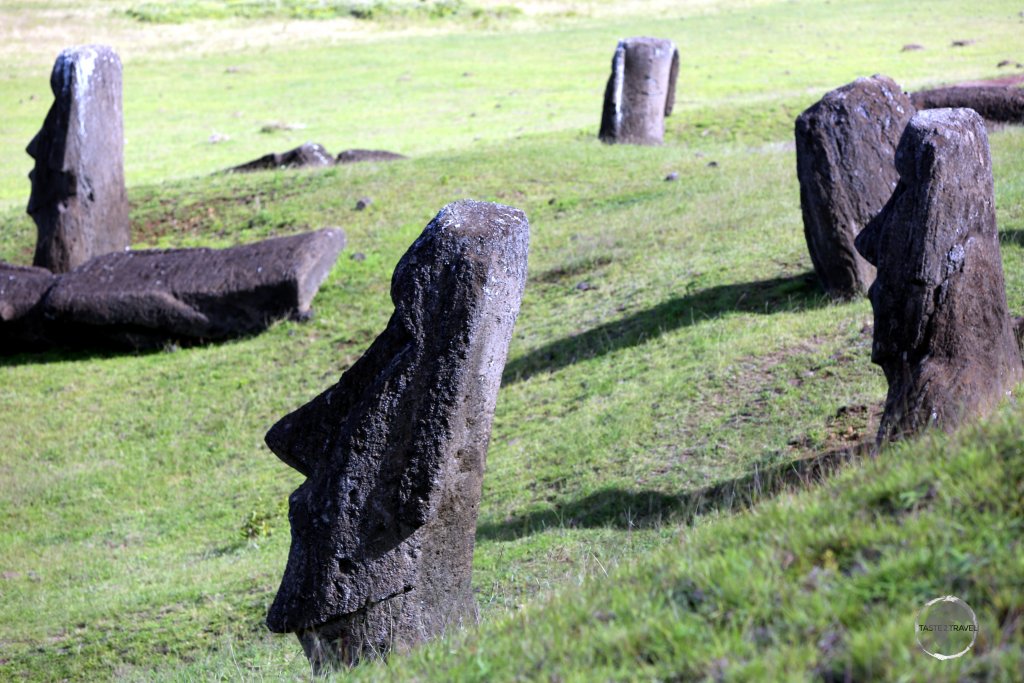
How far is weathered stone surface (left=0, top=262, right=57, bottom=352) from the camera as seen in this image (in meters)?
17.5

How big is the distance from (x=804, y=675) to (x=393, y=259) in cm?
1508

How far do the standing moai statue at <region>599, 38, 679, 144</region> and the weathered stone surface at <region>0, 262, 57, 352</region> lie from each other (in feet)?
40.2

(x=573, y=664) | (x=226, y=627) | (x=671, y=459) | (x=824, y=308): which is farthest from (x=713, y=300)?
(x=573, y=664)

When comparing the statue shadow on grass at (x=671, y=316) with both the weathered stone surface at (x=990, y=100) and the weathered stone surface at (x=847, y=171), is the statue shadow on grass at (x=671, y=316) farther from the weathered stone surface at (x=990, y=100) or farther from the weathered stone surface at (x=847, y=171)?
the weathered stone surface at (x=990, y=100)

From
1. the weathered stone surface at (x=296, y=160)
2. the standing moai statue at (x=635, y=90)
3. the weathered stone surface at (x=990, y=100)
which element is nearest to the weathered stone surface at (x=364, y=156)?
the weathered stone surface at (x=296, y=160)

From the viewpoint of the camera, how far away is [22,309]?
17.6 metres

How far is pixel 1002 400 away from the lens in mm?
7219

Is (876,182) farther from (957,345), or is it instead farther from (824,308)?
(957,345)

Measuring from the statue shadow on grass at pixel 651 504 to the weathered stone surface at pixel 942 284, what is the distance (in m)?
0.83

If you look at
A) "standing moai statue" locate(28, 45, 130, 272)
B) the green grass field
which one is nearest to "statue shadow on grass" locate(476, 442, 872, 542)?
the green grass field

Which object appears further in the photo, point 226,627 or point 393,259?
point 393,259

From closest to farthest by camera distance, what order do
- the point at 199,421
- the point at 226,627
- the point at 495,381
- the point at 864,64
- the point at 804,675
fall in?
the point at 804,675
the point at 495,381
the point at 226,627
the point at 199,421
the point at 864,64

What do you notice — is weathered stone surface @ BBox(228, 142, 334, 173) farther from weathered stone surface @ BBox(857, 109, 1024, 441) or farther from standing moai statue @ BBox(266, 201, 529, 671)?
standing moai statue @ BBox(266, 201, 529, 671)

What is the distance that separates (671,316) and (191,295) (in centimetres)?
749
